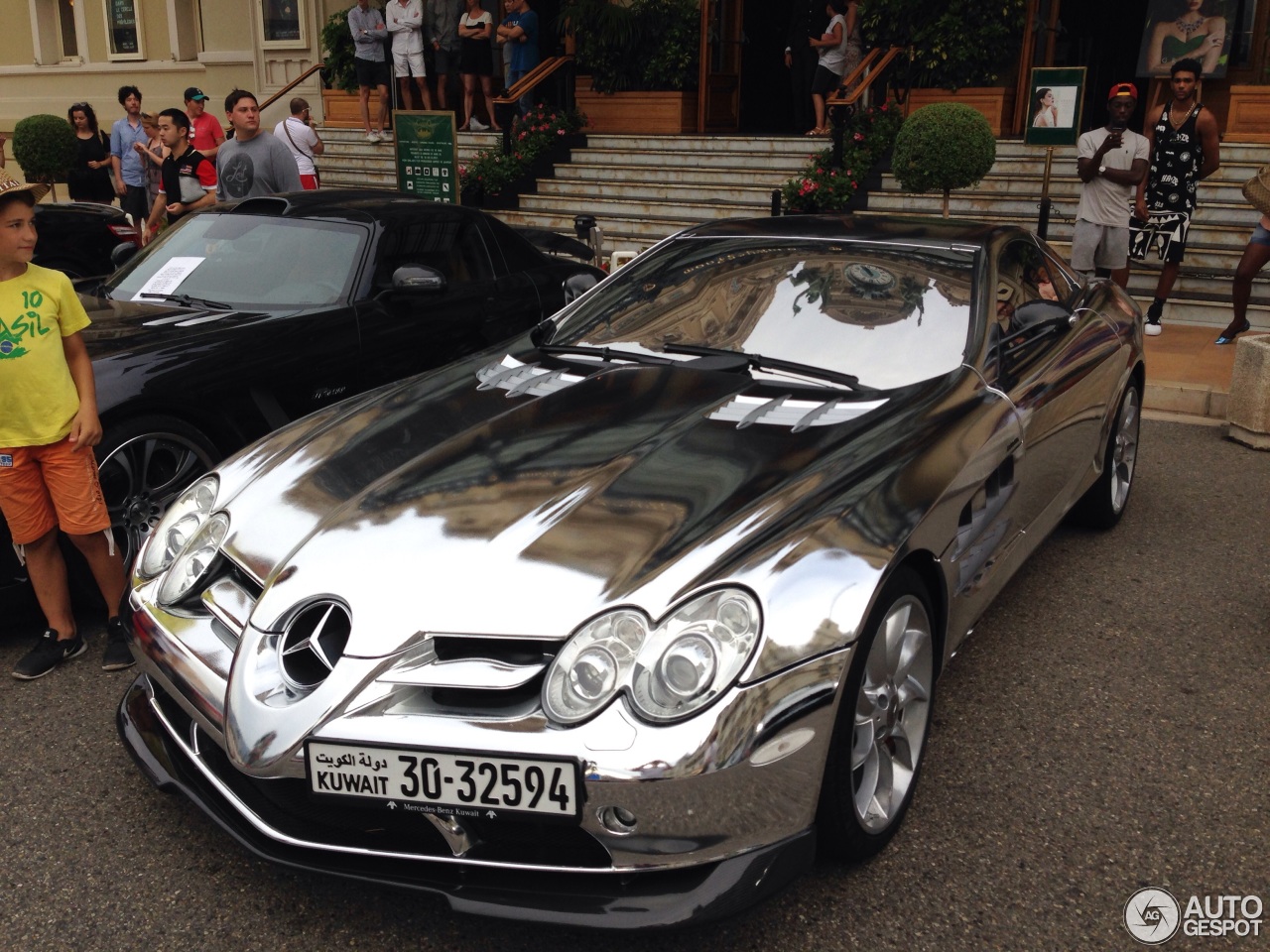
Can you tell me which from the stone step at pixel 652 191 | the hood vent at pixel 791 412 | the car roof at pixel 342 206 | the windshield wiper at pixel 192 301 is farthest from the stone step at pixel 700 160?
the hood vent at pixel 791 412

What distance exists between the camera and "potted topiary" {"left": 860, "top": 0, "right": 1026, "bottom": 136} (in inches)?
495

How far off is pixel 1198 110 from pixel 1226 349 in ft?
5.87

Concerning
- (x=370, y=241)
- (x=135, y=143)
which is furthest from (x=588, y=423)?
(x=135, y=143)

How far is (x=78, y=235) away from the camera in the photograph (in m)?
8.98

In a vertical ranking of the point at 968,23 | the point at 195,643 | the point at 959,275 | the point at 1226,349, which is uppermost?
the point at 968,23

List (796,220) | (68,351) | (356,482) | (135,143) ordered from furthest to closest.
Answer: (135,143) → (796,220) → (68,351) → (356,482)

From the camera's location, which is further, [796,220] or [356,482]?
[796,220]

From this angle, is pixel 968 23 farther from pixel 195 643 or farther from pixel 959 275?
pixel 195 643

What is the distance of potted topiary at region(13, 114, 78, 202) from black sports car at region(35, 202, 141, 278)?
18.6ft

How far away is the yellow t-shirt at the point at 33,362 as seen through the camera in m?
3.61

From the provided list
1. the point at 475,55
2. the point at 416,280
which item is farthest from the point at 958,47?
the point at 416,280

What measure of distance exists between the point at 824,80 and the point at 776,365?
35.8 feet

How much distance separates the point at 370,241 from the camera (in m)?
5.52

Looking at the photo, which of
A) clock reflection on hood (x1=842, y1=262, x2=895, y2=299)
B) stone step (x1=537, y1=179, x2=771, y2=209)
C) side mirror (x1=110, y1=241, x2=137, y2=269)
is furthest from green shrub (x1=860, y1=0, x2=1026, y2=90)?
clock reflection on hood (x1=842, y1=262, x2=895, y2=299)
